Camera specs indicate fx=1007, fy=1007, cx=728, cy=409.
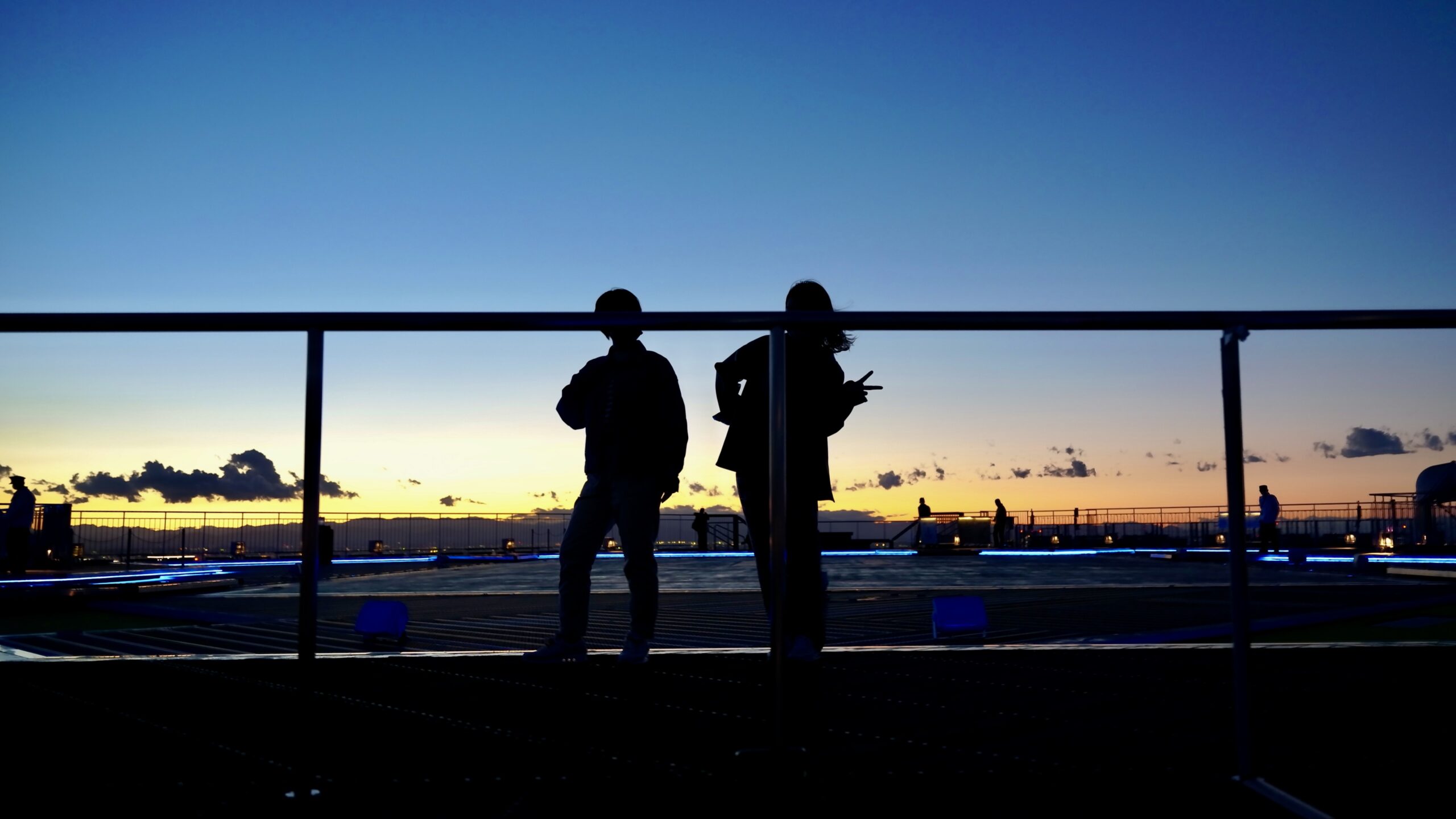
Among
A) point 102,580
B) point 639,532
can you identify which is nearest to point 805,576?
point 639,532

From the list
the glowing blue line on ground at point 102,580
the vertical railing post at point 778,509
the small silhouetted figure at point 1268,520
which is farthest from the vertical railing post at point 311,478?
the small silhouetted figure at point 1268,520

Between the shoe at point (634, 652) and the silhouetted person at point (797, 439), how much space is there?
59 centimetres

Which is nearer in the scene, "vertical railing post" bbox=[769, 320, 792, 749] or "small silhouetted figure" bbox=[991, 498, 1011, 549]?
"vertical railing post" bbox=[769, 320, 792, 749]

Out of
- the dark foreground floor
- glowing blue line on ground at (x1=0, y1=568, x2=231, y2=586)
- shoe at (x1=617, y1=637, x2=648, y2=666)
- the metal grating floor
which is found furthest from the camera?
glowing blue line on ground at (x1=0, y1=568, x2=231, y2=586)

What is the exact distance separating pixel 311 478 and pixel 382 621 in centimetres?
330

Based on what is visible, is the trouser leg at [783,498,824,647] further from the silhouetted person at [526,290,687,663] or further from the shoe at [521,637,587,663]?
the shoe at [521,637,587,663]

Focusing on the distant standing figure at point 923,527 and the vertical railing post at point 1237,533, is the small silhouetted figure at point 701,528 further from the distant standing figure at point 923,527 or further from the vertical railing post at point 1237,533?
the vertical railing post at point 1237,533

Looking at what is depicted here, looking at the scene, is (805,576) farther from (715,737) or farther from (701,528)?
(701,528)

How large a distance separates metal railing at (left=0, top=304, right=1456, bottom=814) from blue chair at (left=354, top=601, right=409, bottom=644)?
123 inches

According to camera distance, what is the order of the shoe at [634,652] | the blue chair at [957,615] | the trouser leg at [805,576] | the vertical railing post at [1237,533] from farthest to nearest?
the blue chair at [957,615], the trouser leg at [805,576], the shoe at [634,652], the vertical railing post at [1237,533]

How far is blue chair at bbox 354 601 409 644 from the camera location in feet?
18.1

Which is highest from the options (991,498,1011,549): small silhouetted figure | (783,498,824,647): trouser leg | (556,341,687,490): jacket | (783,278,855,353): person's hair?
(783,278,855,353): person's hair

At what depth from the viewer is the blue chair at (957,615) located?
4.96 m

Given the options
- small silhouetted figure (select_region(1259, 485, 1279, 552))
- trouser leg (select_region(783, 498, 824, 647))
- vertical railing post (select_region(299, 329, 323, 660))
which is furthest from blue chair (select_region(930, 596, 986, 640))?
small silhouetted figure (select_region(1259, 485, 1279, 552))
